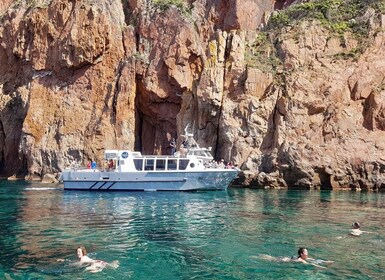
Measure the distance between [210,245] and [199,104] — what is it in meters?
34.8

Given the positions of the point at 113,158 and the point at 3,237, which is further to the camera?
the point at 113,158

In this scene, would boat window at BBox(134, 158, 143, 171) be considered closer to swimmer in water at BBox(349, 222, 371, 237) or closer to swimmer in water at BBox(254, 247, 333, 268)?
swimmer in water at BBox(349, 222, 371, 237)

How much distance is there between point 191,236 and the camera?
73.0 feet

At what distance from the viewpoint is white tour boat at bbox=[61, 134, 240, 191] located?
1738 inches

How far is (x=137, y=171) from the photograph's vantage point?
147ft

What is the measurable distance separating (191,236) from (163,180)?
874 inches

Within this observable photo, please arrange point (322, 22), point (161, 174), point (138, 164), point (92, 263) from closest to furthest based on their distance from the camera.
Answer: point (92, 263) → point (161, 174) → point (138, 164) → point (322, 22)

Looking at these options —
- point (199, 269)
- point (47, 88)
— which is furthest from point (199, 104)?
point (199, 269)

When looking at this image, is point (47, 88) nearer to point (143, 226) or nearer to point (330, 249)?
point (143, 226)

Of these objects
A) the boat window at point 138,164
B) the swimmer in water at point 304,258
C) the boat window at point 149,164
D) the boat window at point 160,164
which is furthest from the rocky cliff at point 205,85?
the swimmer in water at point 304,258

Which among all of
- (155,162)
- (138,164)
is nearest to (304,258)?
(155,162)

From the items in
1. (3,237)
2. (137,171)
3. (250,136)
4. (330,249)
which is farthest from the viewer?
(250,136)

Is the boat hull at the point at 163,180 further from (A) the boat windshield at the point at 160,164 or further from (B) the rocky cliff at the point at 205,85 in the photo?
(B) the rocky cliff at the point at 205,85

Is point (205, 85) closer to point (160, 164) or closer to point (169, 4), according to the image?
point (160, 164)
